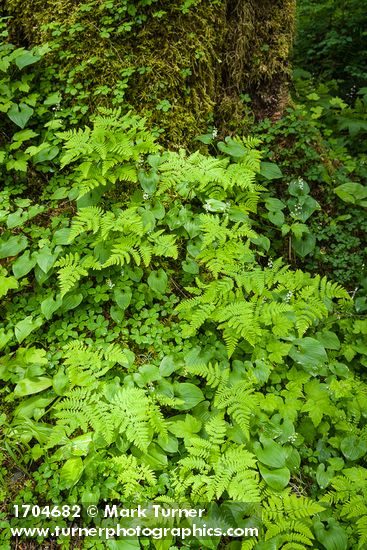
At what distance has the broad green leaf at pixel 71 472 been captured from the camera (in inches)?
108

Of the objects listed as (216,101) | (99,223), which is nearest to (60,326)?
(99,223)

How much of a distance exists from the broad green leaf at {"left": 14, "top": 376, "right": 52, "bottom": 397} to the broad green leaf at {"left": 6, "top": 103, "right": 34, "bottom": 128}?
7.66ft

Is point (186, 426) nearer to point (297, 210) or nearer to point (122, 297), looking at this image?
point (122, 297)

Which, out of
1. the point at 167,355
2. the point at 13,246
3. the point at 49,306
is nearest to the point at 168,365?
the point at 167,355

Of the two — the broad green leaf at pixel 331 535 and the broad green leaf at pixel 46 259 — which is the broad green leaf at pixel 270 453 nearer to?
the broad green leaf at pixel 331 535

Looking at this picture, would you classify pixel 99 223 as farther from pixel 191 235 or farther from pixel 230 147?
pixel 230 147

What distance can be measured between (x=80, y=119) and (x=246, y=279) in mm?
2298

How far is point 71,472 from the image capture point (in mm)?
2758

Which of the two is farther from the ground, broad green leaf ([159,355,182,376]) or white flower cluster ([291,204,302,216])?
white flower cluster ([291,204,302,216])

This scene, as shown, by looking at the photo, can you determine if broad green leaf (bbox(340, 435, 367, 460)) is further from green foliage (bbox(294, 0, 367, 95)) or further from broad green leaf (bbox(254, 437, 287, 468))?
green foliage (bbox(294, 0, 367, 95))

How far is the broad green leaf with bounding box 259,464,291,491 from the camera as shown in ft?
9.54

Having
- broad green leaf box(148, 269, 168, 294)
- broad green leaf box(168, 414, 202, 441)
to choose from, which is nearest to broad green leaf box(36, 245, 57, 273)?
broad green leaf box(148, 269, 168, 294)

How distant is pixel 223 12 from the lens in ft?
14.5

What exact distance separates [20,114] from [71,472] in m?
3.16
